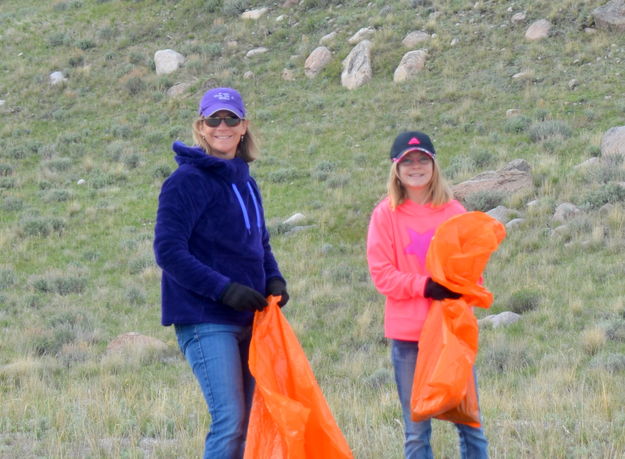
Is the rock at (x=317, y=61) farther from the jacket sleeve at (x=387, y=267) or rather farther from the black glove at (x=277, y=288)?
the jacket sleeve at (x=387, y=267)

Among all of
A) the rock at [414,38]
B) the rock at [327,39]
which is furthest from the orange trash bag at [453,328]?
the rock at [327,39]

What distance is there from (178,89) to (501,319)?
15488 mm

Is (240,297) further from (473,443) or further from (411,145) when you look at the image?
(473,443)

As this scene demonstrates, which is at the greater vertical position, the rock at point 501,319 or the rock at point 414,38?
the rock at point 414,38

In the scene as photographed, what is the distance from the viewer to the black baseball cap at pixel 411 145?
3799 mm

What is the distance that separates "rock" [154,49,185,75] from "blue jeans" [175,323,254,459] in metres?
20.9

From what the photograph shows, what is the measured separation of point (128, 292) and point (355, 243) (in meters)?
3.45

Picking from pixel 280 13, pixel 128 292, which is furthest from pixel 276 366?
pixel 280 13

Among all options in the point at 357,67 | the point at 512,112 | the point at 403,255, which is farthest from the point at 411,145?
the point at 357,67

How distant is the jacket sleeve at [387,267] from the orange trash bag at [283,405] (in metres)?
0.46

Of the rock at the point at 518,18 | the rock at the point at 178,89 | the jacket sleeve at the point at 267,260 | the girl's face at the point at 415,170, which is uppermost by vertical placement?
the girl's face at the point at 415,170

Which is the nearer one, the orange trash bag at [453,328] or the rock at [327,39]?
the orange trash bag at [453,328]

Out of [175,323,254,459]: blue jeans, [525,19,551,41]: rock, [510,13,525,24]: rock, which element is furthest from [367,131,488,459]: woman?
[510,13,525,24]: rock

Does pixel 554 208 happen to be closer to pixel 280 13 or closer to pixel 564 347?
pixel 564 347
